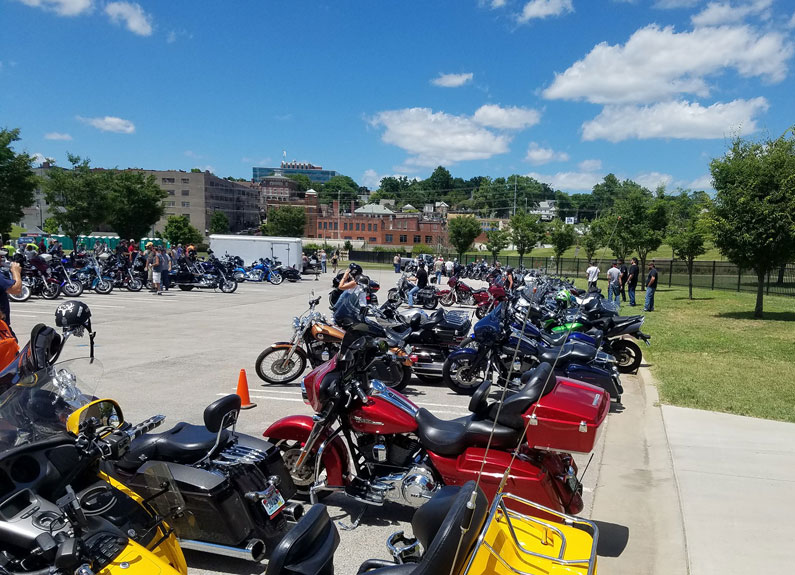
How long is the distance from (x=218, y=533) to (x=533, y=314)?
26.1 feet

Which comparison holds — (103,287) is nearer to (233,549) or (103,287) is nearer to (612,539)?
(233,549)

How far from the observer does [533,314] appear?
10.7 meters

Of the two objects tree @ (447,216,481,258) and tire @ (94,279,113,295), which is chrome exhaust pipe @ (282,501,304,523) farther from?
tree @ (447,216,481,258)

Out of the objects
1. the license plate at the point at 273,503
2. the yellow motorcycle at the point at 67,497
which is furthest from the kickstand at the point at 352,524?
the yellow motorcycle at the point at 67,497

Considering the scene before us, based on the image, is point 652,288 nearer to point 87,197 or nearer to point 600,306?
point 600,306

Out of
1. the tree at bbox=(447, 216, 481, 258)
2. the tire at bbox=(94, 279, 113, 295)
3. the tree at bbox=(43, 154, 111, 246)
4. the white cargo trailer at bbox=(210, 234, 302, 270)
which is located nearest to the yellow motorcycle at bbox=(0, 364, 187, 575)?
the tire at bbox=(94, 279, 113, 295)

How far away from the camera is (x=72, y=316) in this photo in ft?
13.6

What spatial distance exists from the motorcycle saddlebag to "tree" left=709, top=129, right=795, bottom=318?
14.7 m

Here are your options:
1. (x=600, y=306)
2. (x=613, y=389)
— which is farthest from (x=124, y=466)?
(x=600, y=306)

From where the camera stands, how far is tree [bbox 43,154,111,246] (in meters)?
40.2

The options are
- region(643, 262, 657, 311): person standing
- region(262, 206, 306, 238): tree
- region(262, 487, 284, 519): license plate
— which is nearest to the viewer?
region(262, 487, 284, 519): license plate

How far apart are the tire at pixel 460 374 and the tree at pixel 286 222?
92666mm

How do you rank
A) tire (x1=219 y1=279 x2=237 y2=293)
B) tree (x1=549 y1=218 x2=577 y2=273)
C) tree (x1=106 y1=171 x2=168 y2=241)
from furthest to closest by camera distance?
tree (x1=106 y1=171 x2=168 y2=241) < tree (x1=549 y1=218 x2=577 y2=273) < tire (x1=219 y1=279 x2=237 y2=293)

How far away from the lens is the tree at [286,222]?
10050 cm
